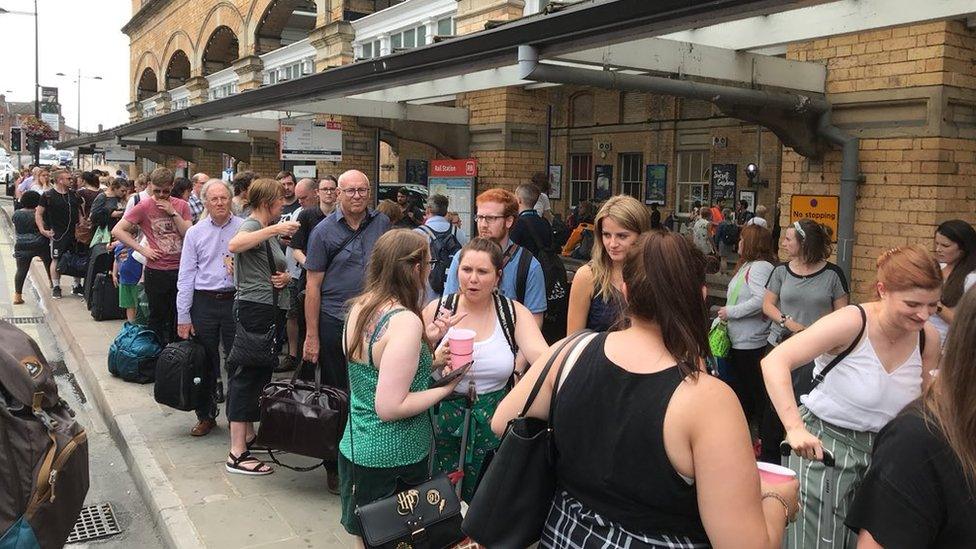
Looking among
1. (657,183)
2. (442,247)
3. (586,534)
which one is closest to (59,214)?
(442,247)

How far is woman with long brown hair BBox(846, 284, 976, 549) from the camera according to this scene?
64.4 inches

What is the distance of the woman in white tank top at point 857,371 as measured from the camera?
297 centimetres

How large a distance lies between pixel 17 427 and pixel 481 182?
9895 mm

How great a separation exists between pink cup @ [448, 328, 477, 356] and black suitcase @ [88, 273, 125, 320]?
328 inches

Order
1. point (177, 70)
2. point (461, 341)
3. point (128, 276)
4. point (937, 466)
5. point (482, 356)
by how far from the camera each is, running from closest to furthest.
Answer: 1. point (937, 466)
2. point (461, 341)
3. point (482, 356)
4. point (128, 276)
5. point (177, 70)

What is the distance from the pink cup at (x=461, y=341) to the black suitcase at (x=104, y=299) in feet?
27.4

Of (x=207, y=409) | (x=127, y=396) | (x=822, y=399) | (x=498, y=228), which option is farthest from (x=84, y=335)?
(x=822, y=399)

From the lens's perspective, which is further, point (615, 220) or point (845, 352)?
point (615, 220)

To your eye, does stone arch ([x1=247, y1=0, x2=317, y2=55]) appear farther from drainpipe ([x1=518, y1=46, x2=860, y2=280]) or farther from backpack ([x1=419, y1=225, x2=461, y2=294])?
drainpipe ([x1=518, y1=46, x2=860, y2=280])

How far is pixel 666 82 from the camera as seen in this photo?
574 cm

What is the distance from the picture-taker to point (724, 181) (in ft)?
55.3

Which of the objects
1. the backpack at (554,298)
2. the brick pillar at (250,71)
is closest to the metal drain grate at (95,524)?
the backpack at (554,298)

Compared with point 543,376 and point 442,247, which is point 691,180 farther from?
point 543,376

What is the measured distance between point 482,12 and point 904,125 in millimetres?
7147
